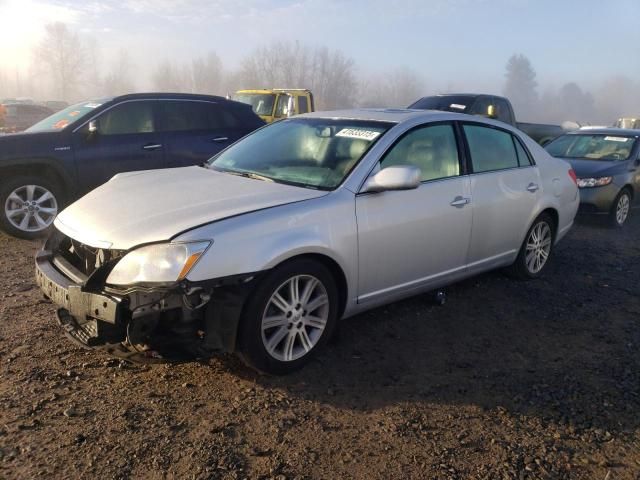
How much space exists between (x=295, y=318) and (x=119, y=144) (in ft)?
14.9

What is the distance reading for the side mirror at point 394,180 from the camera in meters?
3.60

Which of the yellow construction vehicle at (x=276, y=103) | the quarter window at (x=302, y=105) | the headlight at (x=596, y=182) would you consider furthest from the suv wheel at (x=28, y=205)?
the quarter window at (x=302, y=105)

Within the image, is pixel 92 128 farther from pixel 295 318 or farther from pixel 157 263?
pixel 295 318

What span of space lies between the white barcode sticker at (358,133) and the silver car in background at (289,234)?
0.6 inches

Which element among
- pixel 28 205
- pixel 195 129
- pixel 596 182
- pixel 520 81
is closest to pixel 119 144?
pixel 195 129

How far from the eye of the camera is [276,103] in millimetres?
14758

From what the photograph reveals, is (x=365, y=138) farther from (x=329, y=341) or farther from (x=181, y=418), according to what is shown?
(x=181, y=418)

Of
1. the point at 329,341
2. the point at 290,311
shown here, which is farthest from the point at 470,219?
the point at 290,311

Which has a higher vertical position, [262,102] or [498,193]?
[262,102]

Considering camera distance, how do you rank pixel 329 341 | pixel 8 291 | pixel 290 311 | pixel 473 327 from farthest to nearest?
pixel 8 291 < pixel 473 327 < pixel 329 341 < pixel 290 311

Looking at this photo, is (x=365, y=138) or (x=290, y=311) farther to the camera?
(x=365, y=138)

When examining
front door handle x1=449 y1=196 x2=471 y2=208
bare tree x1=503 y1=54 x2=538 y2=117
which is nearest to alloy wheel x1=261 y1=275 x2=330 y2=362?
front door handle x1=449 y1=196 x2=471 y2=208

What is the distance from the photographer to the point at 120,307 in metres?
2.81

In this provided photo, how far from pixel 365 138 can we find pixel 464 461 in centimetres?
225
